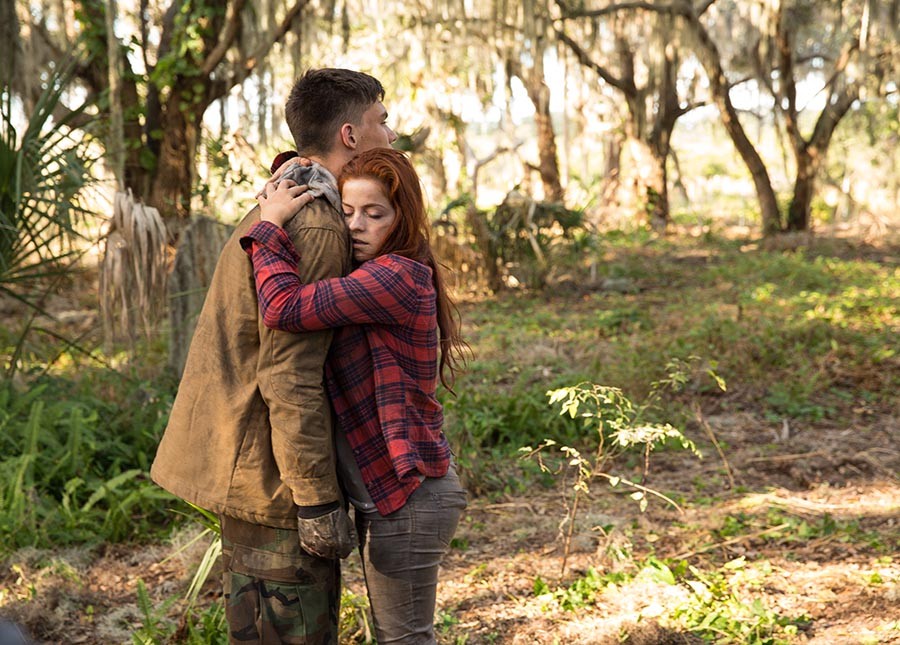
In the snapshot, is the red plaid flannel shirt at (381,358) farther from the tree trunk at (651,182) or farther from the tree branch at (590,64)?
the tree trunk at (651,182)

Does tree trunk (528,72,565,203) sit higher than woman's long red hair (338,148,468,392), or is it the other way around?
tree trunk (528,72,565,203)

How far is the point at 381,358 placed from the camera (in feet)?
7.08

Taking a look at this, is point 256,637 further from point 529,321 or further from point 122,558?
point 529,321

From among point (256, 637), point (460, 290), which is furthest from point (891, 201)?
point (256, 637)

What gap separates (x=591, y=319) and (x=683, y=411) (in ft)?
11.0

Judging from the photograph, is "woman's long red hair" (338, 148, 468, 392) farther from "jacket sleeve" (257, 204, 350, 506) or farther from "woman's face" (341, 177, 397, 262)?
"jacket sleeve" (257, 204, 350, 506)

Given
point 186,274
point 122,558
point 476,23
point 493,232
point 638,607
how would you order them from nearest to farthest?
point 638,607 < point 122,558 < point 186,274 < point 493,232 < point 476,23

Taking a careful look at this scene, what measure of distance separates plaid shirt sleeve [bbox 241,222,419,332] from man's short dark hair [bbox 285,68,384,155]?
30 centimetres

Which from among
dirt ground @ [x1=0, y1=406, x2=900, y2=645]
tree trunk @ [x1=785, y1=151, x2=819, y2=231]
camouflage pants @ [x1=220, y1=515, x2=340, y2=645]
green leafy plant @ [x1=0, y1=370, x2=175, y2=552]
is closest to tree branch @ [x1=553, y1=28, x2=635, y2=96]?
tree trunk @ [x1=785, y1=151, x2=819, y2=231]

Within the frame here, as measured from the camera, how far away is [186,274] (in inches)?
237

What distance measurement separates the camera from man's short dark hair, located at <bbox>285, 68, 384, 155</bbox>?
85.9 inches

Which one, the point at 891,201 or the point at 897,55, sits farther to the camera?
the point at 891,201

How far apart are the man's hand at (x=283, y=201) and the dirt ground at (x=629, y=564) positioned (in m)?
1.95

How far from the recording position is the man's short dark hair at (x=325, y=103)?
2.18 meters
